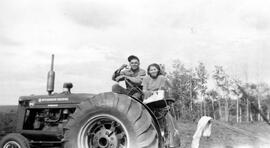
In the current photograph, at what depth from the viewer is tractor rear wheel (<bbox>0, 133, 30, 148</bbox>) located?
18.6 ft

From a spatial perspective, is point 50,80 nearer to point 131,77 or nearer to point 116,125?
point 131,77

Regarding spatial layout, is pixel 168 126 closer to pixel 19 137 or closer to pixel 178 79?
pixel 19 137

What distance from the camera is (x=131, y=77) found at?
4910mm

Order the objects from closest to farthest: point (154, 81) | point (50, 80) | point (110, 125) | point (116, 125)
→ point (116, 125) → point (110, 125) → point (154, 81) → point (50, 80)

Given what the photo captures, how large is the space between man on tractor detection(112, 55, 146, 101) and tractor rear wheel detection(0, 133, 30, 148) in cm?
217

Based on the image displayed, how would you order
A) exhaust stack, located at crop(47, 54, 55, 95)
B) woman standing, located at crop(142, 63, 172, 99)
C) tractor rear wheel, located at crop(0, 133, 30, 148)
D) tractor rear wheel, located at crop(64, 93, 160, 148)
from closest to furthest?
1. tractor rear wheel, located at crop(64, 93, 160, 148)
2. woman standing, located at crop(142, 63, 172, 99)
3. tractor rear wheel, located at crop(0, 133, 30, 148)
4. exhaust stack, located at crop(47, 54, 55, 95)

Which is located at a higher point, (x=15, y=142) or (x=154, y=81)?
(x=154, y=81)

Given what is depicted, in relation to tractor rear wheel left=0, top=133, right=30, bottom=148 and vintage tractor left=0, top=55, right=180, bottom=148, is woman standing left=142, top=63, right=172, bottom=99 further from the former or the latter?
tractor rear wheel left=0, top=133, right=30, bottom=148

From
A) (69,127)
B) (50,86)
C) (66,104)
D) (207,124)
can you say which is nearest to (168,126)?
(207,124)

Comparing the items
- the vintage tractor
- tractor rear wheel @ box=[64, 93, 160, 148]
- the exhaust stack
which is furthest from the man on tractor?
the exhaust stack

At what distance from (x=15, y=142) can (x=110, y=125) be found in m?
2.32

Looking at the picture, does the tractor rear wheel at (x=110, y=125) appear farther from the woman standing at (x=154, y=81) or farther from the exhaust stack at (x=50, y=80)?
the exhaust stack at (x=50, y=80)

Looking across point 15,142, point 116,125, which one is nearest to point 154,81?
point 116,125

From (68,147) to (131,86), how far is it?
1.33 m
